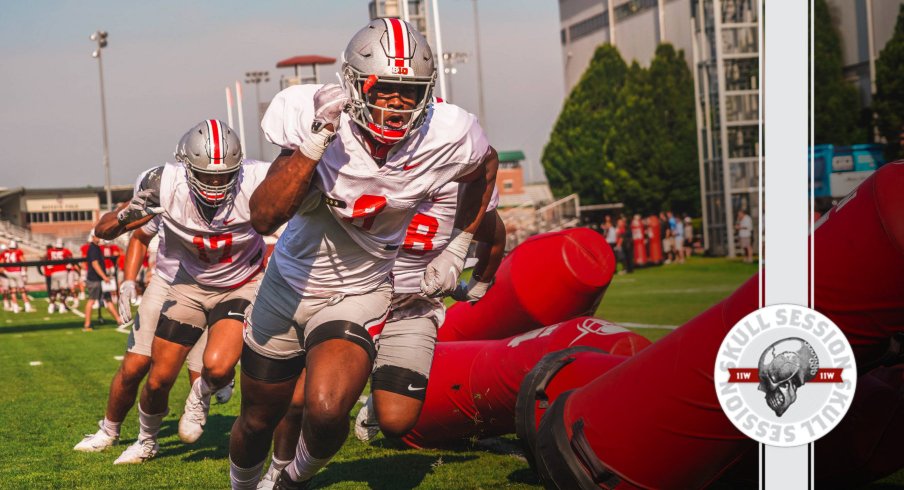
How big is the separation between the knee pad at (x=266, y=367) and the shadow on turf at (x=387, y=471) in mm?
917

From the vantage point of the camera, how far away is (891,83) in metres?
24.1

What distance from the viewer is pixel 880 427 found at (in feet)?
12.7

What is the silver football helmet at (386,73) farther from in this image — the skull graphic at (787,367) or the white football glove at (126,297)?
the white football glove at (126,297)

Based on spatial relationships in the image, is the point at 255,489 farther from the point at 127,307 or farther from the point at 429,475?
the point at 127,307

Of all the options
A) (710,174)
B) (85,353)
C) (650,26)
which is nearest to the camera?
(85,353)

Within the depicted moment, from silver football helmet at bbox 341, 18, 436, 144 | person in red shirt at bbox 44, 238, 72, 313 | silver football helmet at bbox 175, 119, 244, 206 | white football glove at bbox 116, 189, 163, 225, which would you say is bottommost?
person in red shirt at bbox 44, 238, 72, 313

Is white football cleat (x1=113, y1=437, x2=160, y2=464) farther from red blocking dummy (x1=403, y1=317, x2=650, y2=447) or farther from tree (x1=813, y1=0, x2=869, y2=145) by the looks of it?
tree (x1=813, y1=0, x2=869, y2=145)

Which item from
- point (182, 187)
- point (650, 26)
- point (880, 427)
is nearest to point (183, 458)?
point (182, 187)

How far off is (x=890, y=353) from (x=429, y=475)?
2499mm

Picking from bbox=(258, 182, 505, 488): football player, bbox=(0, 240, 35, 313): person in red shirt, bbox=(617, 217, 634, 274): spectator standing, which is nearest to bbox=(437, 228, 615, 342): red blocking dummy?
bbox=(258, 182, 505, 488): football player

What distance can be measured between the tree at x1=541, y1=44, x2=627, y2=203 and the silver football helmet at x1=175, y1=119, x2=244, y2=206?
32.3m

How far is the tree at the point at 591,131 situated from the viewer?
37.9 metres

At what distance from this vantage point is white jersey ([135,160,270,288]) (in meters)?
5.57

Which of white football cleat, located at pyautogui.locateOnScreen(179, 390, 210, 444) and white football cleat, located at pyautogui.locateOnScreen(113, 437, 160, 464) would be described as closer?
white football cleat, located at pyautogui.locateOnScreen(179, 390, 210, 444)
